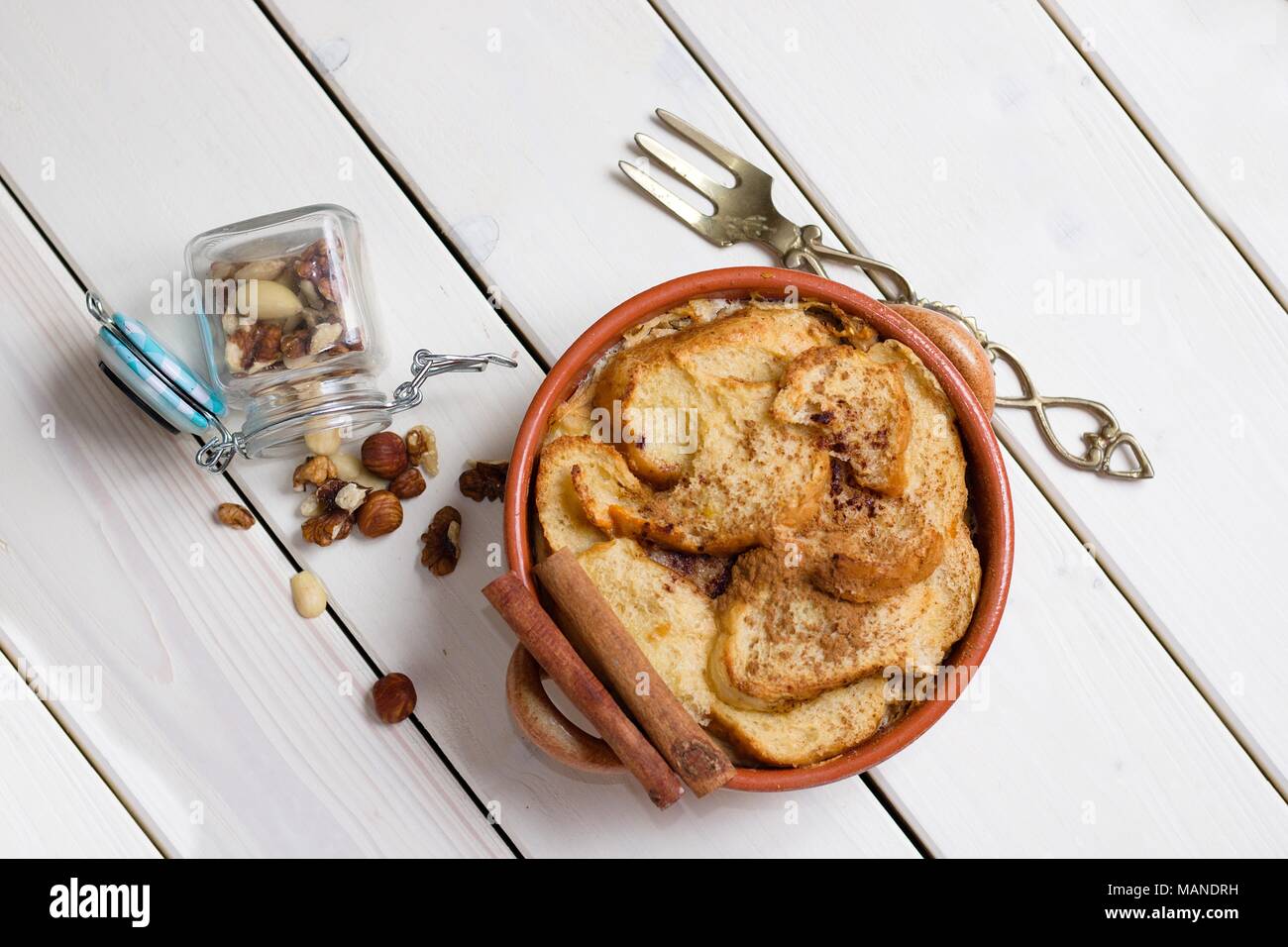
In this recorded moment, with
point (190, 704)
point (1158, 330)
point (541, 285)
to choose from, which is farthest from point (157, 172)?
point (1158, 330)

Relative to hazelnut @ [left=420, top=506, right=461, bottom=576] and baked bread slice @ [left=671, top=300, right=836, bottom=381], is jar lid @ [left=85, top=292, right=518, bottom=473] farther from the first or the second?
baked bread slice @ [left=671, top=300, right=836, bottom=381]

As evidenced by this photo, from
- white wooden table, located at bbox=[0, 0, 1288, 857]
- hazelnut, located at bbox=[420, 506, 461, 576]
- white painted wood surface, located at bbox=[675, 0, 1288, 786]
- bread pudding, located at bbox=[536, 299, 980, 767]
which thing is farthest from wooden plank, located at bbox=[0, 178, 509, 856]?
white painted wood surface, located at bbox=[675, 0, 1288, 786]

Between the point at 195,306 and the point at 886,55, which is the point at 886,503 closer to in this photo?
the point at 886,55

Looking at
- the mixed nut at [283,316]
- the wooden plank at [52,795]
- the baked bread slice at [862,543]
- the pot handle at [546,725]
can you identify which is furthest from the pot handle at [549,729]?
the wooden plank at [52,795]

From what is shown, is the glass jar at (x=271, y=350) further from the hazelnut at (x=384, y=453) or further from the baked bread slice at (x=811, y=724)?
the baked bread slice at (x=811, y=724)

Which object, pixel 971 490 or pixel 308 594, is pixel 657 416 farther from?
pixel 308 594
